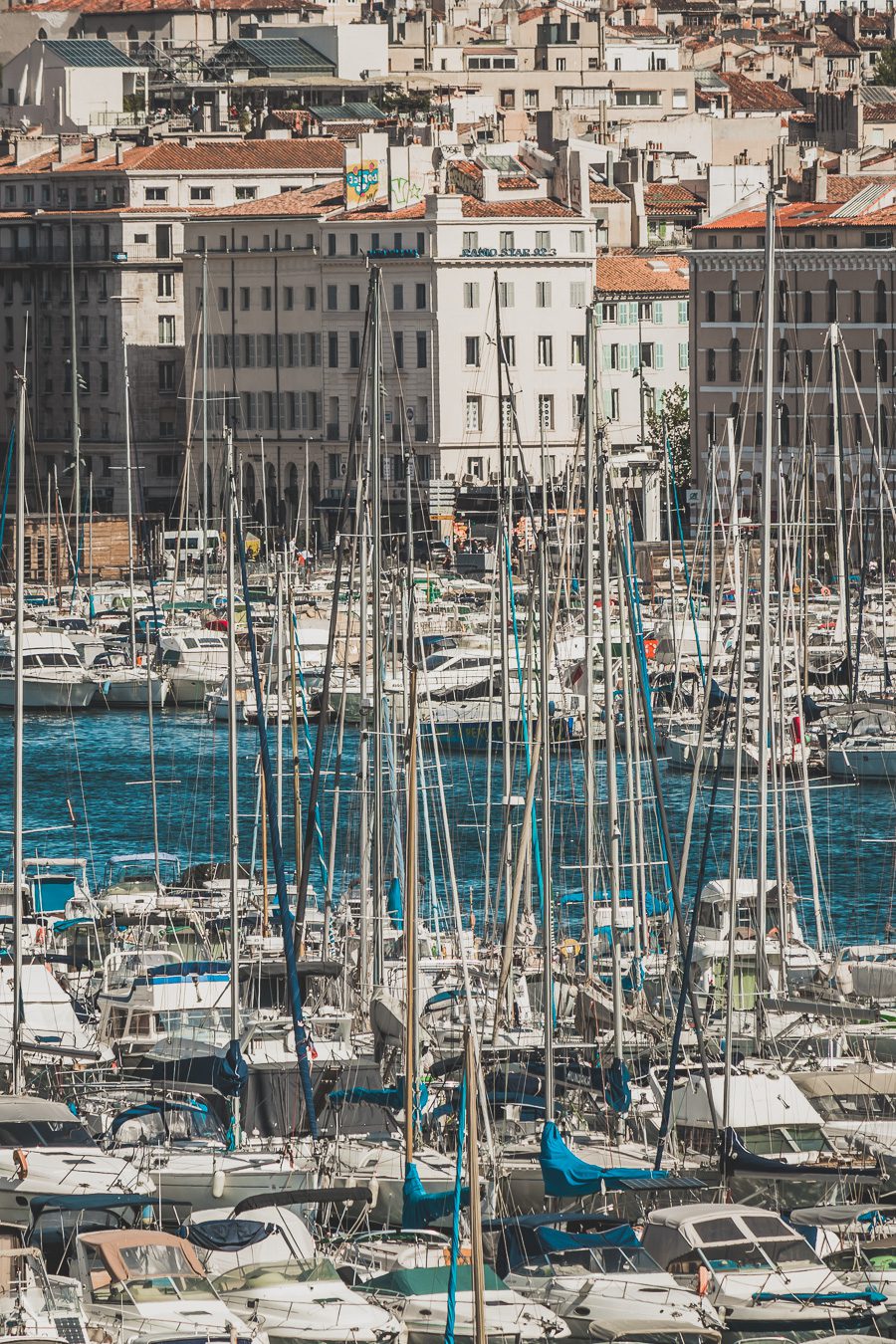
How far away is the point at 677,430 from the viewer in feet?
254

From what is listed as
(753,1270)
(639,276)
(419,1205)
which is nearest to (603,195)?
(639,276)

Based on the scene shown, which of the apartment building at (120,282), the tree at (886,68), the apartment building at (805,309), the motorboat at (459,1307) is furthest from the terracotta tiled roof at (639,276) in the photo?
the motorboat at (459,1307)

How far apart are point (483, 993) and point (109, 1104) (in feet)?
11.9

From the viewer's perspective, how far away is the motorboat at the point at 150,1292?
17.0m

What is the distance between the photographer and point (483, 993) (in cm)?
2470

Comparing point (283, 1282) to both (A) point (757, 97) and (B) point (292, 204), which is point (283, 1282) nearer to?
(B) point (292, 204)

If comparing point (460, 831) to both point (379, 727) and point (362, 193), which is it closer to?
point (379, 727)

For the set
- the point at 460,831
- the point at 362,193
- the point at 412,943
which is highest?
the point at 362,193

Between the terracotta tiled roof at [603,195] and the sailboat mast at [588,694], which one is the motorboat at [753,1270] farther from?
the terracotta tiled roof at [603,195]

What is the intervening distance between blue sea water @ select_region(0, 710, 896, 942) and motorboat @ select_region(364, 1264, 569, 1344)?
28.2 feet

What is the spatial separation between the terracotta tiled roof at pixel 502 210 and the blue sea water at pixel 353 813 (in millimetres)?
25866

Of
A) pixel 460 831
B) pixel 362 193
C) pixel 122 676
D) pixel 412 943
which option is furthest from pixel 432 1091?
pixel 362 193

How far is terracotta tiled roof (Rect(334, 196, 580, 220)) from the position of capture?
77.8m

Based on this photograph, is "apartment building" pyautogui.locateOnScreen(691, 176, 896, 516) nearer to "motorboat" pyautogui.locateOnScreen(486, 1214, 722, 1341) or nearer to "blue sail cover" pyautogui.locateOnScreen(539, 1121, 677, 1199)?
"blue sail cover" pyautogui.locateOnScreen(539, 1121, 677, 1199)
